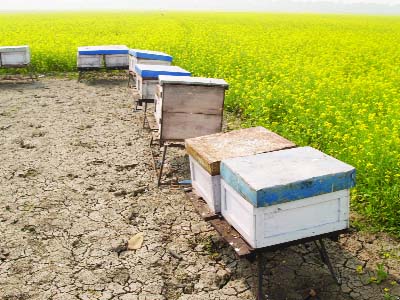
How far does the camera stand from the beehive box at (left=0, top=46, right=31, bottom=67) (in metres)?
13.4

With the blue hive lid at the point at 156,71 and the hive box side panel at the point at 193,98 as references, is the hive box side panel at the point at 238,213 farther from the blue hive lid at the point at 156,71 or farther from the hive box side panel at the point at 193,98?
the blue hive lid at the point at 156,71

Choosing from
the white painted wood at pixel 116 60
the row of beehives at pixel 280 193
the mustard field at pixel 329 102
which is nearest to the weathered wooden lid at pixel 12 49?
the white painted wood at pixel 116 60

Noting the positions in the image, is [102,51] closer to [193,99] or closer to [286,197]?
[193,99]

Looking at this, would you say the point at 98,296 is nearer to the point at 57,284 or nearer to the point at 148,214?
the point at 57,284

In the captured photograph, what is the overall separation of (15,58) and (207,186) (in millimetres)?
11240

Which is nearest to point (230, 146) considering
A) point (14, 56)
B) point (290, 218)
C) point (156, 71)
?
point (290, 218)

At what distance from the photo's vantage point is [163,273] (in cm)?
440

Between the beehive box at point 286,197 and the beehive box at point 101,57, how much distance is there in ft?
35.4

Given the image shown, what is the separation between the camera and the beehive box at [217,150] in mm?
4126

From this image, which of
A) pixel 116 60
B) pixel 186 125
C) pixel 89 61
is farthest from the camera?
pixel 116 60

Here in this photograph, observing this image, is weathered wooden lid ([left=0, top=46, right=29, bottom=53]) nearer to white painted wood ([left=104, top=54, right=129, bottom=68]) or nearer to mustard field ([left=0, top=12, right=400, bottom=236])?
white painted wood ([left=104, top=54, right=129, bottom=68])

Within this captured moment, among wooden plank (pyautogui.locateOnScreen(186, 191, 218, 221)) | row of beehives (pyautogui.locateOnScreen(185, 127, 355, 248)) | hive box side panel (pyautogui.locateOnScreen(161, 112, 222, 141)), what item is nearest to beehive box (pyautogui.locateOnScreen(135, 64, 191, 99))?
hive box side panel (pyautogui.locateOnScreen(161, 112, 222, 141))

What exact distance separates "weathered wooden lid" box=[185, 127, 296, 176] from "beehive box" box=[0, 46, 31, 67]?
→ 34.8 feet

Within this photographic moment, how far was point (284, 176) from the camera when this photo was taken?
11.4 feet
